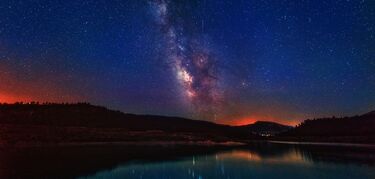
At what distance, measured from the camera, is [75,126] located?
106438 mm

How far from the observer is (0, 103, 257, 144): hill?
73.2 m

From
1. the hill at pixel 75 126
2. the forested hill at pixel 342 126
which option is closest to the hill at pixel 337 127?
the forested hill at pixel 342 126

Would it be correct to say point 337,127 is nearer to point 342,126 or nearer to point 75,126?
point 342,126

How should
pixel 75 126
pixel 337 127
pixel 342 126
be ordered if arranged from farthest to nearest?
pixel 337 127, pixel 342 126, pixel 75 126

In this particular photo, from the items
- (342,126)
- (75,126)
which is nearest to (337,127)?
(342,126)

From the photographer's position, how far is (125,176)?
2705cm

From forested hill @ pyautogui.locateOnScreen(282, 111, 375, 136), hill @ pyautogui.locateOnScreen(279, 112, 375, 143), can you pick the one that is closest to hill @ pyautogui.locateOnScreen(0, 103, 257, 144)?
hill @ pyautogui.locateOnScreen(279, 112, 375, 143)

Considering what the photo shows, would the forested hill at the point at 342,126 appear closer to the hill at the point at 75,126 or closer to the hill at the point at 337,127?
the hill at the point at 337,127

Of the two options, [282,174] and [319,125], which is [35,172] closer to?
[282,174]

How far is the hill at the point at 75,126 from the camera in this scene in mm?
73250

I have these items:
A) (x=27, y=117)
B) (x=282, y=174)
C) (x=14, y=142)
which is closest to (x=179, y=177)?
(x=282, y=174)

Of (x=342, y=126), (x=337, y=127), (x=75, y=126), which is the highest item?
(x=342, y=126)

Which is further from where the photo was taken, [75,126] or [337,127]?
[337,127]

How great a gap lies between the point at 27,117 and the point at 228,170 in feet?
313
